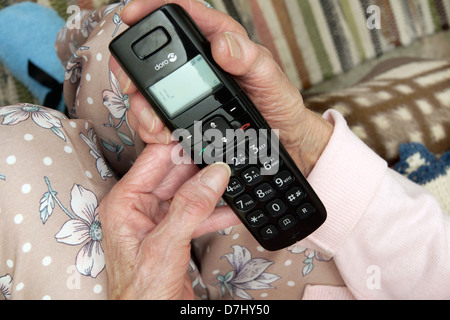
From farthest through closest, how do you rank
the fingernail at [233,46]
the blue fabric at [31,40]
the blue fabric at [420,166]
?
the blue fabric at [31,40] → the blue fabric at [420,166] → the fingernail at [233,46]

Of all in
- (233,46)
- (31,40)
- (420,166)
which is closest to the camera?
(233,46)

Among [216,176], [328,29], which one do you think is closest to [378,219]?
[216,176]

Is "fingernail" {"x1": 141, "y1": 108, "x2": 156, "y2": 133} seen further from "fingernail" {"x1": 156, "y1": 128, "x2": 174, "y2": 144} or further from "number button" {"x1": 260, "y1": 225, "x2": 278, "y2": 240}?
"number button" {"x1": 260, "y1": 225, "x2": 278, "y2": 240}

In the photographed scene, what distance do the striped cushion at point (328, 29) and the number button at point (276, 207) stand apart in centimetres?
46

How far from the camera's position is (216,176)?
1.20 ft

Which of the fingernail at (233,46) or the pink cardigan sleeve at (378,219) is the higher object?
the fingernail at (233,46)

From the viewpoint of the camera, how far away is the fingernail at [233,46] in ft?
1.12

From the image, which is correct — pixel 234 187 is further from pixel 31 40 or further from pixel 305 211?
pixel 31 40

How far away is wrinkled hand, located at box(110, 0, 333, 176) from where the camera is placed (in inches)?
13.6

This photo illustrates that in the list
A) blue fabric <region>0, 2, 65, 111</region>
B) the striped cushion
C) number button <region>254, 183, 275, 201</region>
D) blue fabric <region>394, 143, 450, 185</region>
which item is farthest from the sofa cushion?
blue fabric <region>0, 2, 65, 111</region>

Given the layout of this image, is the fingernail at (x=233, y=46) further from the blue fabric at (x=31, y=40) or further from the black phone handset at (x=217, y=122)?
the blue fabric at (x=31, y=40)

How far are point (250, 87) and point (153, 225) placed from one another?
17 cm

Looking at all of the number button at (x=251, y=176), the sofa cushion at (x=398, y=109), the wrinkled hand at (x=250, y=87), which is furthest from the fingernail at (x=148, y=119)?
the sofa cushion at (x=398, y=109)

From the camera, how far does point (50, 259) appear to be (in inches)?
14.6
